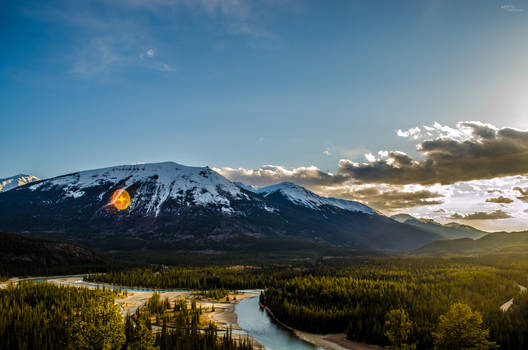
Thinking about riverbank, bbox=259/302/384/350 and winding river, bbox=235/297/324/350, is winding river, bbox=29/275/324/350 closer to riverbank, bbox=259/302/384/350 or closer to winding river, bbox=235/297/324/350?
winding river, bbox=235/297/324/350

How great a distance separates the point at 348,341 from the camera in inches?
3162

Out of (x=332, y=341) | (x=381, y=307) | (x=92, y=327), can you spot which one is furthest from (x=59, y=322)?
(x=381, y=307)

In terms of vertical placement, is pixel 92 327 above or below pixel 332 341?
above

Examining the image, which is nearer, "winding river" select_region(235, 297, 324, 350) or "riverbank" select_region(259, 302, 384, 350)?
"riverbank" select_region(259, 302, 384, 350)

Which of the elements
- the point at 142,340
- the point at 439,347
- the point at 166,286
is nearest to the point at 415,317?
the point at 439,347

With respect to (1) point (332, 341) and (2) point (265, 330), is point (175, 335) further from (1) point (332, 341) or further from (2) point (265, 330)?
(1) point (332, 341)

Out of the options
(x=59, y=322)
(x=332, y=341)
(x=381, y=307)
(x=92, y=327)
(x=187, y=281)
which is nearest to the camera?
(x=92, y=327)

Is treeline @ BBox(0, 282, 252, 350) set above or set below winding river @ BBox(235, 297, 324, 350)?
above

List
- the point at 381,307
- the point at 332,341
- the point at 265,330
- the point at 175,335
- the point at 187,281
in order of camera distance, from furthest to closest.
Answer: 1. the point at 187,281
2. the point at 381,307
3. the point at 265,330
4. the point at 332,341
5. the point at 175,335

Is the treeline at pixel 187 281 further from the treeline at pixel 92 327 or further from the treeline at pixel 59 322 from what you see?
the treeline at pixel 92 327

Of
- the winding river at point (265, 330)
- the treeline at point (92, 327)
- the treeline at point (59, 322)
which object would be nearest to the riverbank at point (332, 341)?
the winding river at point (265, 330)

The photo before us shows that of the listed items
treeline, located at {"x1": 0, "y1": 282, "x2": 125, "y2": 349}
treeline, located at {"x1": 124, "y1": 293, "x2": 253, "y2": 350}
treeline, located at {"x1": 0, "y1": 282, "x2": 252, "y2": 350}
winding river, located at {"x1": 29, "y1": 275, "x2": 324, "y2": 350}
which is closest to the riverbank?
winding river, located at {"x1": 29, "y1": 275, "x2": 324, "y2": 350}

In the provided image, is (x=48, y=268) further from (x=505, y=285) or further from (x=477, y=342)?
(x=505, y=285)

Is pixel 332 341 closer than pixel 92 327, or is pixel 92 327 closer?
pixel 92 327
